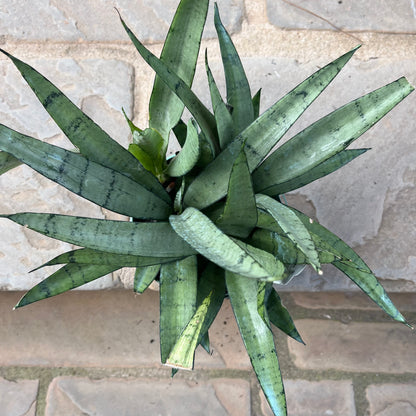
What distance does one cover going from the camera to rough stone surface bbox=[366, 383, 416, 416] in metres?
0.83

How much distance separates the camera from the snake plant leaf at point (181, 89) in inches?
17.9

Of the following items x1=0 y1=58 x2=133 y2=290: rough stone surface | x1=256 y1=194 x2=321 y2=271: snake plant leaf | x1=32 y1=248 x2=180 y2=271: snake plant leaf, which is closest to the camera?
x1=256 y1=194 x2=321 y2=271: snake plant leaf

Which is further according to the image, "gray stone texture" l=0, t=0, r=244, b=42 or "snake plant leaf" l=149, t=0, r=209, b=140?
"gray stone texture" l=0, t=0, r=244, b=42

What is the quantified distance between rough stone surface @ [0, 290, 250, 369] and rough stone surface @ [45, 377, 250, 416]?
30 millimetres

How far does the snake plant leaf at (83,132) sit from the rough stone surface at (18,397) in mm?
511

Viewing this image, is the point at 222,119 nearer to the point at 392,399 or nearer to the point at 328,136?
the point at 328,136

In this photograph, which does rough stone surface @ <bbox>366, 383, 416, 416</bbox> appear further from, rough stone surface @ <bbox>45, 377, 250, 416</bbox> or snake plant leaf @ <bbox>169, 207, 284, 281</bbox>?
snake plant leaf @ <bbox>169, 207, 284, 281</bbox>

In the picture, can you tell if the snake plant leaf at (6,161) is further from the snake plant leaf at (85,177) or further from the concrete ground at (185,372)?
the concrete ground at (185,372)

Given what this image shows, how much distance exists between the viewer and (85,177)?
1.52 feet

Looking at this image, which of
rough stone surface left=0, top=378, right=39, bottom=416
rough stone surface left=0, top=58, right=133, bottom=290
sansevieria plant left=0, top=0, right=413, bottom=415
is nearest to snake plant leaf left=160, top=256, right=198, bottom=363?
sansevieria plant left=0, top=0, right=413, bottom=415

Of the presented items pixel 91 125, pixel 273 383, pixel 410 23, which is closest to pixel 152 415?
pixel 273 383

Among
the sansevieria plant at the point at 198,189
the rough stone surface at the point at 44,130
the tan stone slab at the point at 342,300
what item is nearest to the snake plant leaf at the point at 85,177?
the sansevieria plant at the point at 198,189

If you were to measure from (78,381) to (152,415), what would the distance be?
136 millimetres

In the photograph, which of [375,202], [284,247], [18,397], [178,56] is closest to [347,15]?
[375,202]
